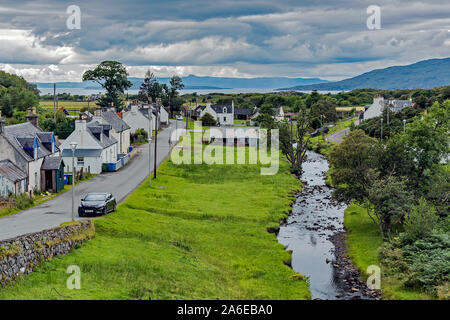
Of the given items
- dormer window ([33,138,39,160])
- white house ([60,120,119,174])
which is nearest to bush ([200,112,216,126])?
white house ([60,120,119,174])

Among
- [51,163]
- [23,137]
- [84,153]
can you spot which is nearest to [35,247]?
[23,137]

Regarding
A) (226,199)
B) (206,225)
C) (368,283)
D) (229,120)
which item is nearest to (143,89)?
(229,120)

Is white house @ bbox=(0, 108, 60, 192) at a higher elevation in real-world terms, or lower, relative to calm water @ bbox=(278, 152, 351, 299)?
higher

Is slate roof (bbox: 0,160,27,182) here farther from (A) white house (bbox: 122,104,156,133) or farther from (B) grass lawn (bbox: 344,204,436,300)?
(A) white house (bbox: 122,104,156,133)

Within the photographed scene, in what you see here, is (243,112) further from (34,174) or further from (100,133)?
(34,174)

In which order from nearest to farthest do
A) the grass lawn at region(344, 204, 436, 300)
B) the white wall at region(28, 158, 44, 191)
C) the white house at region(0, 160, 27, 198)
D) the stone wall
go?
1. the stone wall
2. the grass lawn at region(344, 204, 436, 300)
3. the white house at region(0, 160, 27, 198)
4. the white wall at region(28, 158, 44, 191)
